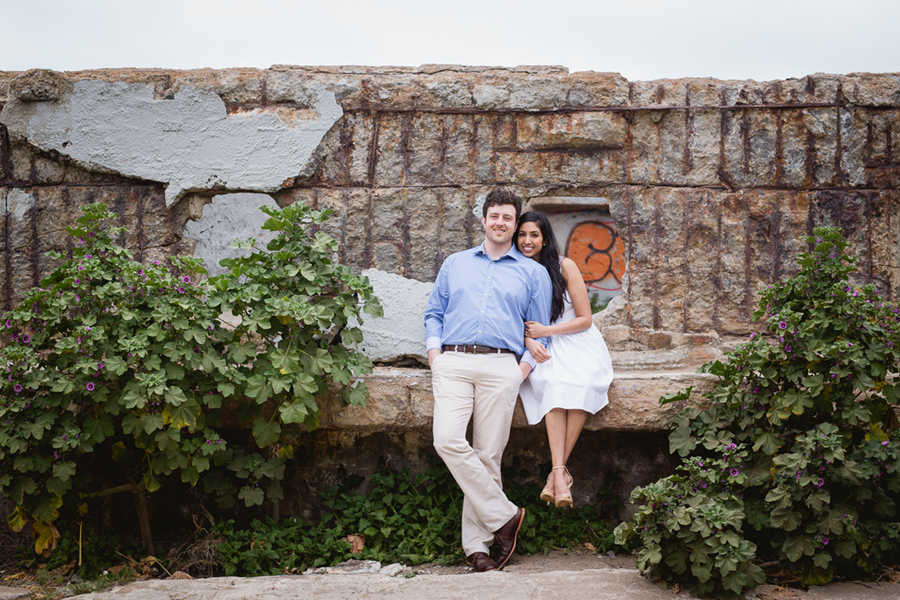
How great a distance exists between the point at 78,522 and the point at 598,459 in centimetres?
277

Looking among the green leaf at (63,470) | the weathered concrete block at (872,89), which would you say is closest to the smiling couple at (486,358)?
the green leaf at (63,470)

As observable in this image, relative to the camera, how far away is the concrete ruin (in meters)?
3.97

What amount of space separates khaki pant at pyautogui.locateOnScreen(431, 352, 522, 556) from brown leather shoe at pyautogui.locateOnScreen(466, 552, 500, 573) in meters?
0.03

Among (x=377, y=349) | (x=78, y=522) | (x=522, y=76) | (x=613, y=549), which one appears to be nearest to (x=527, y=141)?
(x=522, y=76)

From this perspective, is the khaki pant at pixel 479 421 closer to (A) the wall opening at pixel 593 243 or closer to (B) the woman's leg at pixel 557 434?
(B) the woman's leg at pixel 557 434

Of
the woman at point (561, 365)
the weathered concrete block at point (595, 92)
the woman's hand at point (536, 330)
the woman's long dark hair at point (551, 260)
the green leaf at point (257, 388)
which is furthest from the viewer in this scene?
the weathered concrete block at point (595, 92)

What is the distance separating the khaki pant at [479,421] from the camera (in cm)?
314

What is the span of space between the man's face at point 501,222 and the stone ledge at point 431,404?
850mm

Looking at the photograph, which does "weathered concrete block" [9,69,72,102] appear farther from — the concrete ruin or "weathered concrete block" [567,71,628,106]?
"weathered concrete block" [567,71,628,106]

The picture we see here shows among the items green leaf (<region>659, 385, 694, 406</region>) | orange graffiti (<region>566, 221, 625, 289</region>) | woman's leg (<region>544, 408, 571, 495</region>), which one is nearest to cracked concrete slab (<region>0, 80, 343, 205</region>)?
woman's leg (<region>544, 408, 571, 495</region>)

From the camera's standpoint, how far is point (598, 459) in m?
3.83

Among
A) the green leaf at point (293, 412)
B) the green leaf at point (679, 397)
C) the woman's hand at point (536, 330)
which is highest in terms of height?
the woman's hand at point (536, 330)

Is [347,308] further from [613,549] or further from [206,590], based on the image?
[613,549]

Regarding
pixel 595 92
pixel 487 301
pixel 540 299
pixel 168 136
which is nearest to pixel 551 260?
pixel 540 299
